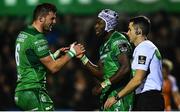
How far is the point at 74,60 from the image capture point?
66.2 feet

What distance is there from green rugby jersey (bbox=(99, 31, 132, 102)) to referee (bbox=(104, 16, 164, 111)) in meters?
0.15

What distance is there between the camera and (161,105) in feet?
41.5

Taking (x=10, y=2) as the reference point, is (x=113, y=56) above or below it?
above

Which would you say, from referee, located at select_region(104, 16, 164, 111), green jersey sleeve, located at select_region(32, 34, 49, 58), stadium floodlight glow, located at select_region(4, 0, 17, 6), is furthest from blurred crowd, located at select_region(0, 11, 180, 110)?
green jersey sleeve, located at select_region(32, 34, 49, 58)

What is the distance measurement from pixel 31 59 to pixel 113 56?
1.20 metres

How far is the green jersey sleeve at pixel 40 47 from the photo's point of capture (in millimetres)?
12531

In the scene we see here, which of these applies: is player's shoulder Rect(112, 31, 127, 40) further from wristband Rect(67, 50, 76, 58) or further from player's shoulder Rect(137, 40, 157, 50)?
wristband Rect(67, 50, 76, 58)

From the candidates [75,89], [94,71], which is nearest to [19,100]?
[94,71]

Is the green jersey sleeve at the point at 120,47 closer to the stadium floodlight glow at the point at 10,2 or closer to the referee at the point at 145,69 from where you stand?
the referee at the point at 145,69

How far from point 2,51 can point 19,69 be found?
27.3 feet

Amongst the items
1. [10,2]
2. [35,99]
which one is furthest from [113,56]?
[10,2]

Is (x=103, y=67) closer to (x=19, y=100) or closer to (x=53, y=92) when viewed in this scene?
(x=19, y=100)

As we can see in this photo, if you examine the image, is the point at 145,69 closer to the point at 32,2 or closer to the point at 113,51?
the point at 113,51

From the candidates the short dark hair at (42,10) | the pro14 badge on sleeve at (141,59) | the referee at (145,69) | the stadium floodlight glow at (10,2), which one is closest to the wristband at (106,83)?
the referee at (145,69)
